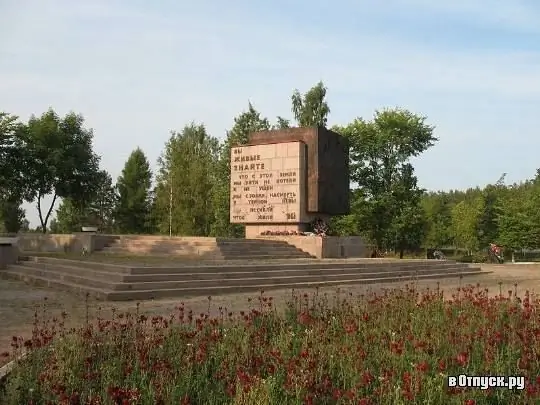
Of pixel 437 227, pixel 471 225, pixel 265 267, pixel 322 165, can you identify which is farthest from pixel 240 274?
pixel 437 227

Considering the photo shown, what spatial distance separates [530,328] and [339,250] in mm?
19071

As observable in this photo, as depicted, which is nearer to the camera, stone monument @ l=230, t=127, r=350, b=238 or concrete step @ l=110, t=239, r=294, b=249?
concrete step @ l=110, t=239, r=294, b=249

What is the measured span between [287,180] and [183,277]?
549 inches

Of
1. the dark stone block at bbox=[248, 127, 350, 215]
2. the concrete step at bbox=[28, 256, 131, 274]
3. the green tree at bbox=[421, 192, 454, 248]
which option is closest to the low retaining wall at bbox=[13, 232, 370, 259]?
the dark stone block at bbox=[248, 127, 350, 215]

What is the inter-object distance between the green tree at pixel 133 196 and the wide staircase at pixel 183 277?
4119 centimetres

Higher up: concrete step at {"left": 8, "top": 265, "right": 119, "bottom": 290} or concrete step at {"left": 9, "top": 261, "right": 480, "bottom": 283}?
concrete step at {"left": 9, "top": 261, "right": 480, "bottom": 283}

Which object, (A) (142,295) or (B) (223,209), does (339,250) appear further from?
(B) (223,209)

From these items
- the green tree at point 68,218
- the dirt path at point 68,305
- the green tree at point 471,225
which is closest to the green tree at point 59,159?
the green tree at point 68,218

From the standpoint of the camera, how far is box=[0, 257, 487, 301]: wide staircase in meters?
12.9

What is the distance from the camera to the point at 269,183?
27.8 metres

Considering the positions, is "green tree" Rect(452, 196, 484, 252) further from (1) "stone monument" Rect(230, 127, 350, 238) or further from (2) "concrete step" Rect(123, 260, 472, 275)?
(2) "concrete step" Rect(123, 260, 472, 275)

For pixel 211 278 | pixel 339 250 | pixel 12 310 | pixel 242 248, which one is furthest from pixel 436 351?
pixel 339 250

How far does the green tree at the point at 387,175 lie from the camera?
39.3 meters

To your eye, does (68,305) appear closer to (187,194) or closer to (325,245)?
(325,245)
